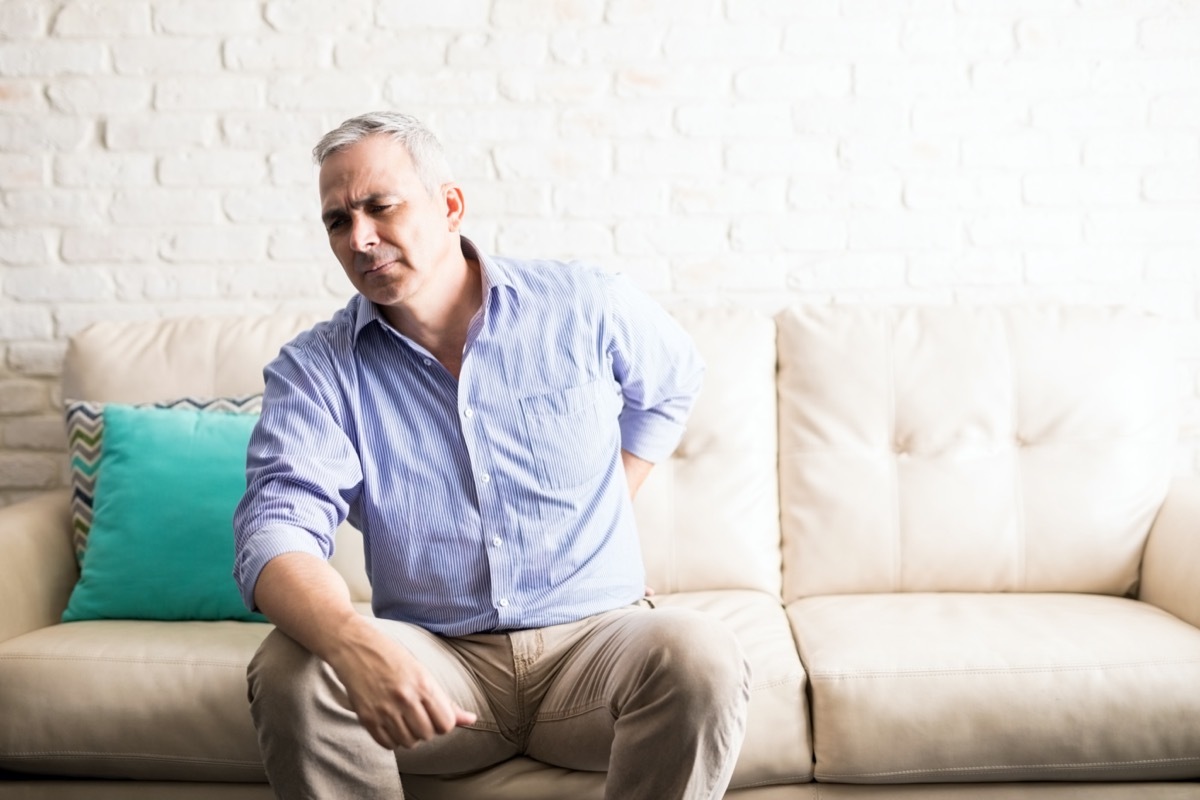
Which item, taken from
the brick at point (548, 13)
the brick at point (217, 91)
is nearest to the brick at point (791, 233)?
the brick at point (548, 13)

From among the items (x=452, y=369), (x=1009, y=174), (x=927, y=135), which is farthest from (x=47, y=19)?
Answer: (x=1009, y=174)

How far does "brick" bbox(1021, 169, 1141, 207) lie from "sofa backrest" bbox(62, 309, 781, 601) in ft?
2.22

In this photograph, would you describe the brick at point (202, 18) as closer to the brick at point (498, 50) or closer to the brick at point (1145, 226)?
the brick at point (498, 50)

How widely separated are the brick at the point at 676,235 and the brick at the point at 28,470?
1.37 m

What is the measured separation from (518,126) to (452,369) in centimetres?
93

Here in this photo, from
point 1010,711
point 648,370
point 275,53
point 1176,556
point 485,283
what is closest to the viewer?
point 1010,711

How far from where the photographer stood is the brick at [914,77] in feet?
7.68

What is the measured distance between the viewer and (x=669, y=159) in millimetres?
2385

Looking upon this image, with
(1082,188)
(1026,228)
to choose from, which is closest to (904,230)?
(1026,228)

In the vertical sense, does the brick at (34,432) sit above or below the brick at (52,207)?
below

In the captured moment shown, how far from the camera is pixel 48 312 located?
249 cm

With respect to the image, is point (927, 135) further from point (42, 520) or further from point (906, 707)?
point (42, 520)

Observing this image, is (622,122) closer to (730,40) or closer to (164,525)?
(730,40)

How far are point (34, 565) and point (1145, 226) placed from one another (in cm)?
226
